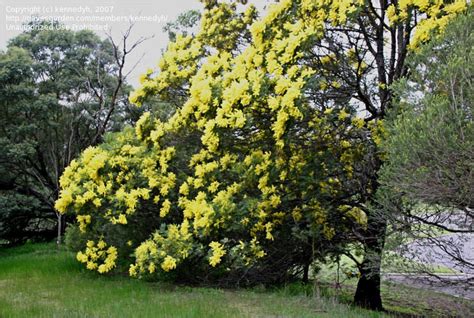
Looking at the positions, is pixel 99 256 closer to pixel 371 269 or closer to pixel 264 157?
pixel 264 157

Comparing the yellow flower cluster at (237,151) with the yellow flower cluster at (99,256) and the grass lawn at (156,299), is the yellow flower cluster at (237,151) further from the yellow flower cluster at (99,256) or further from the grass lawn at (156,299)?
the grass lawn at (156,299)

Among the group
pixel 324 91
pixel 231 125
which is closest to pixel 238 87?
pixel 231 125

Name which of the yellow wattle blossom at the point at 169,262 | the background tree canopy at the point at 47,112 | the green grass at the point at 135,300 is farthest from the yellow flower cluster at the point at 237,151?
the background tree canopy at the point at 47,112

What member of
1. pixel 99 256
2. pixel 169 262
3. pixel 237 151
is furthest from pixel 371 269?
pixel 99 256

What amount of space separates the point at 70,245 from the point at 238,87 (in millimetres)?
5708

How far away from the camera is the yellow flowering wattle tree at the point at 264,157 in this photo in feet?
18.5

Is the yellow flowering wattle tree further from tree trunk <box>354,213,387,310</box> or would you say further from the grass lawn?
the grass lawn

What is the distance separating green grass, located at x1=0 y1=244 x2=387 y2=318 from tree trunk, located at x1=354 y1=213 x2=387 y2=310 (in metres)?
0.64

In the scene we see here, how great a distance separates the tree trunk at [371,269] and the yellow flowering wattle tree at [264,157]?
0.03 metres

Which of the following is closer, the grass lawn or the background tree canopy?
the grass lawn

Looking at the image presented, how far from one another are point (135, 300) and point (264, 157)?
2.35 m

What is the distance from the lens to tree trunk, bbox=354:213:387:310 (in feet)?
20.3

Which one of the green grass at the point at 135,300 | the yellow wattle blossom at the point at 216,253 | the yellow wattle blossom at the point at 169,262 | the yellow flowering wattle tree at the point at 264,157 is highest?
the yellow flowering wattle tree at the point at 264,157

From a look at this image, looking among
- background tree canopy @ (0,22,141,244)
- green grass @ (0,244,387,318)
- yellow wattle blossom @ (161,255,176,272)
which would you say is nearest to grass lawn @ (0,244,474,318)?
green grass @ (0,244,387,318)
